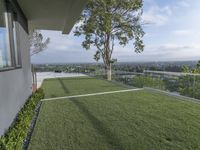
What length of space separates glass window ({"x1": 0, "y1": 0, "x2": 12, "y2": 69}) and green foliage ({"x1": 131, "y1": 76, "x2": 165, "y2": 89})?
6281 millimetres

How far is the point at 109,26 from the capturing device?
12.9 metres

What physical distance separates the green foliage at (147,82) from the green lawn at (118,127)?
2.47 metres

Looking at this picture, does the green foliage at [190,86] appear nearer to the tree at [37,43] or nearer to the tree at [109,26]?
the tree at [109,26]

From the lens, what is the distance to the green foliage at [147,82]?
809 cm

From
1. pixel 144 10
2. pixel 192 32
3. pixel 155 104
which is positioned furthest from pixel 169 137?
pixel 144 10

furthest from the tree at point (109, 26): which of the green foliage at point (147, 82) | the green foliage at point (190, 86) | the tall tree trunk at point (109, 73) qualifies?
the green foliage at point (190, 86)

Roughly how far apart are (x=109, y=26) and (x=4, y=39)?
1030 cm

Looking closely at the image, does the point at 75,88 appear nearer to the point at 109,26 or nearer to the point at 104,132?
the point at 109,26

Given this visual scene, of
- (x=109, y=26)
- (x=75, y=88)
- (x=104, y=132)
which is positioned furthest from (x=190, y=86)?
(x=109, y=26)

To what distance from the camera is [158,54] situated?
2484 cm

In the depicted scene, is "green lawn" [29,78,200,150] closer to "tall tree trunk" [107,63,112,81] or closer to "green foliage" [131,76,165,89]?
"green foliage" [131,76,165,89]

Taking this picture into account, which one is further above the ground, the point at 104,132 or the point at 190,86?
the point at 190,86

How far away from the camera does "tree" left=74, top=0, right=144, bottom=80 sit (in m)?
13.0

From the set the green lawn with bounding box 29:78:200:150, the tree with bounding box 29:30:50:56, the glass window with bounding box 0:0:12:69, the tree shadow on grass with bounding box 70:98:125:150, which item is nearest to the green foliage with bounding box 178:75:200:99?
the green lawn with bounding box 29:78:200:150
